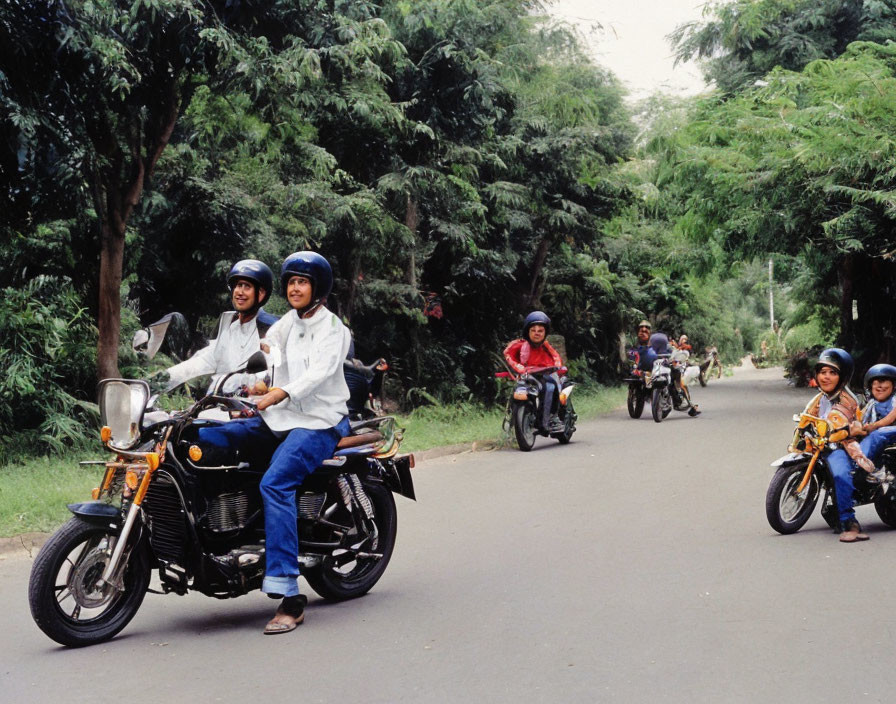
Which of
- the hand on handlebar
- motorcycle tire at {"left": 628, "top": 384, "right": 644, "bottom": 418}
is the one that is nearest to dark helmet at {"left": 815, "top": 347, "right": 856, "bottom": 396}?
the hand on handlebar

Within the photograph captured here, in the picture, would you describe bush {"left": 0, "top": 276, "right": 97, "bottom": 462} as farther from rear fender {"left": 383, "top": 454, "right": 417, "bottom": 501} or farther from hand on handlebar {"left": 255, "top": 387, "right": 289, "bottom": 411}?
hand on handlebar {"left": 255, "top": 387, "right": 289, "bottom": 411}

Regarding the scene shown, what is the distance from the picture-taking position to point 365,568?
639 centimetres

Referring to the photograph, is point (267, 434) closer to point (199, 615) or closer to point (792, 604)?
point (199, 615)

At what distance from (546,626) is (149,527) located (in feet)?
6.90

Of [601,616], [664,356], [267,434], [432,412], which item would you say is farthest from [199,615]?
[664,356]

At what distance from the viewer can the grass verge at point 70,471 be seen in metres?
8.43

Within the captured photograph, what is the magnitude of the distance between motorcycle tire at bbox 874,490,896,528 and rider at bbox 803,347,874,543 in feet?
1.09

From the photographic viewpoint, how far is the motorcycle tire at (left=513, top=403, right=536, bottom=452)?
584 inches

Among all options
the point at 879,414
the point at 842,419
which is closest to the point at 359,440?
the point at 842,419

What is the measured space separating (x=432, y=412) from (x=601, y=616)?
12748mm

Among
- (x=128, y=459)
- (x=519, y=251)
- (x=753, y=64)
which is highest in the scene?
(x=753, y=64)

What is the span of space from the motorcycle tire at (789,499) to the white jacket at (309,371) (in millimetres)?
3727

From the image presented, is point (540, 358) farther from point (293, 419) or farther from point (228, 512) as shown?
point (228, 512)

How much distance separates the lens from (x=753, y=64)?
94.9 feet
